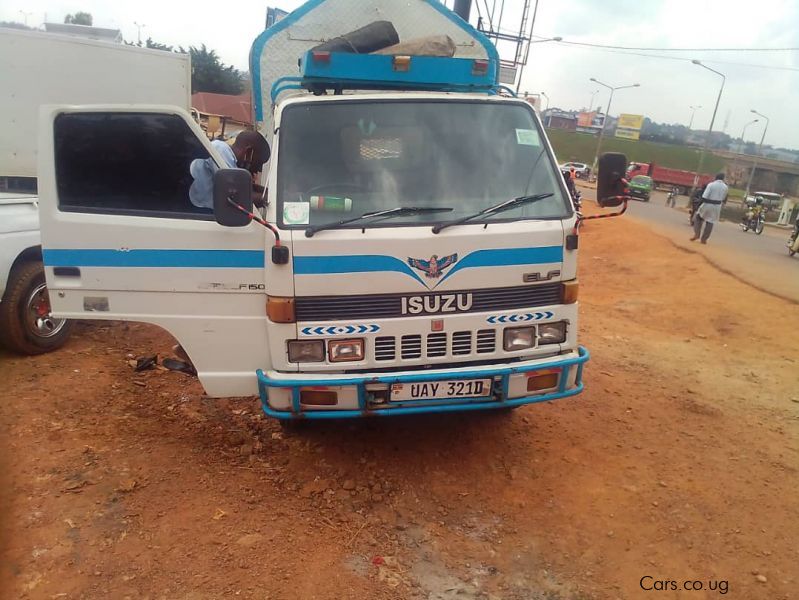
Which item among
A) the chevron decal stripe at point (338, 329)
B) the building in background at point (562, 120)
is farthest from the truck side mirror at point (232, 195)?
the building in background at point (562, 120)

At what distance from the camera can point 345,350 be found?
329 centimetres

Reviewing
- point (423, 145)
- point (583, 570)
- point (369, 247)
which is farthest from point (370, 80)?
point (583, 570)

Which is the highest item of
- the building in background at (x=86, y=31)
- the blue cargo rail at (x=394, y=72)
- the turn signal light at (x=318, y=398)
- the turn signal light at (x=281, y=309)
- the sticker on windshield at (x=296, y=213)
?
the building in background at (x=86, y=31)

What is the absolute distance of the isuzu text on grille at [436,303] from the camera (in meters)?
3.30

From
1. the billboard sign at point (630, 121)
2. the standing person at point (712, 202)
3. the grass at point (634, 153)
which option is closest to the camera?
the standing person at point (712, 202)

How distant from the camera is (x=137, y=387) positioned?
15.6 ft

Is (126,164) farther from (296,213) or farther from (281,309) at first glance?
(281,309)

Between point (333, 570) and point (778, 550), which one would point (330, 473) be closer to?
point (333, 570)

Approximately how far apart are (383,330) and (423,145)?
3.92ft

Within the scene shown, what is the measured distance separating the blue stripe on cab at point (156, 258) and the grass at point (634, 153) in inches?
2426

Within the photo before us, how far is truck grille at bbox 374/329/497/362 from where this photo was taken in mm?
3316

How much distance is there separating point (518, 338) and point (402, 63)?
80.8 inches

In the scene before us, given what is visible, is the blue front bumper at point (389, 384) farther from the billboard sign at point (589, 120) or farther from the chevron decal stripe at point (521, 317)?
the billboard sign at point (589, 120)

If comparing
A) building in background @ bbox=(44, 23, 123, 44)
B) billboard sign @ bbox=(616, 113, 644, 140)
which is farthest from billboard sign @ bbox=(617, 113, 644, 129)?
building in background @ bbox=(44, 23, 123, 44)
